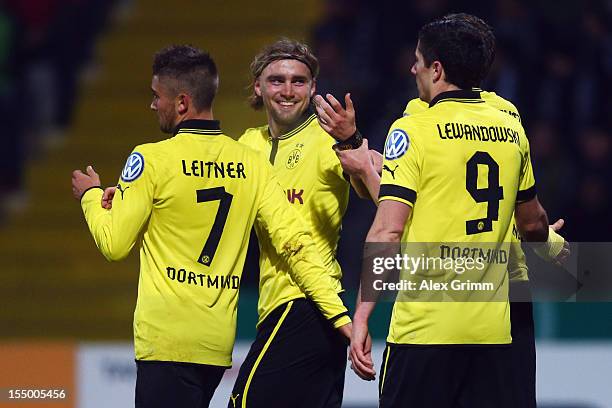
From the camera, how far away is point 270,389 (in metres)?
5.18

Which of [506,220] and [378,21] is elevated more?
[378,21]

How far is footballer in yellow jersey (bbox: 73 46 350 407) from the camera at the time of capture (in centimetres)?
471

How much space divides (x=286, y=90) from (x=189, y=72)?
0.61 m

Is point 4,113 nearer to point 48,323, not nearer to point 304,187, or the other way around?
point 48,323

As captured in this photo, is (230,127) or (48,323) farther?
(230,127)

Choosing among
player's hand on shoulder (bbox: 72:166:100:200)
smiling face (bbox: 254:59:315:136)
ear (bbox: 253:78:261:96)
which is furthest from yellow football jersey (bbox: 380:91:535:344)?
player's hand on shoulder (bbox: 72:166:100:200)

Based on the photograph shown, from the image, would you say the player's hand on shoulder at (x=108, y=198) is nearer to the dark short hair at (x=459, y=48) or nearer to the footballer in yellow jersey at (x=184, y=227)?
the footballer in yellow jersey at (x=184, y=227)

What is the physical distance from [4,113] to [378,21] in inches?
132

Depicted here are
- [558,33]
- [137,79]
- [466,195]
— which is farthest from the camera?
[137,79]

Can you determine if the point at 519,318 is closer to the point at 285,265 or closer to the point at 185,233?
the point at 285,265

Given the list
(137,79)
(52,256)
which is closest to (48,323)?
(52,256)

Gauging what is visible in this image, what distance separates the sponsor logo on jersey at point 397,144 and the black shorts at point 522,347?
79cm

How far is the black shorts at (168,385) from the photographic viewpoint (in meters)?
4.70

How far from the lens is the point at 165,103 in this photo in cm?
486
